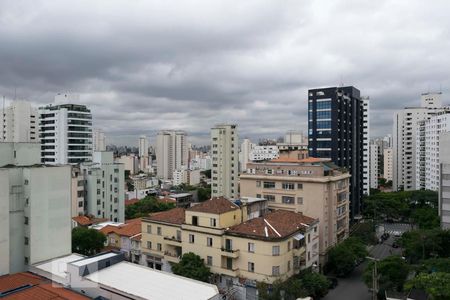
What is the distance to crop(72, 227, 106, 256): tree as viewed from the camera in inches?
1567

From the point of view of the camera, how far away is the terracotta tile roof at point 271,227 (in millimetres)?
30983

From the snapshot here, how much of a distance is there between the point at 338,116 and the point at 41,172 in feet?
159

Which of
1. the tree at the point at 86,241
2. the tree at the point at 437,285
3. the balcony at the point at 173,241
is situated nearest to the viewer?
the tree at the point at 437,285

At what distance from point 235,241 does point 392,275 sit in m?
14.1

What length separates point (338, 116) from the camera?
208 feet

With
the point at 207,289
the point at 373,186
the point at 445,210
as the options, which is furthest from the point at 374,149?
the point at 207,289

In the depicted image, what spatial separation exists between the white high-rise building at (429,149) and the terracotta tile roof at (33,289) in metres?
72.3

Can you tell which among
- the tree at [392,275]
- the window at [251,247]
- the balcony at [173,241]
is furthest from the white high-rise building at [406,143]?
the balcony at [173,241]

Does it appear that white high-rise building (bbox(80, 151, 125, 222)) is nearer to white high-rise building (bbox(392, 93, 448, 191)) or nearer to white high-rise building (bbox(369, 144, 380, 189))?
white high-rise building (bbox(392, 93, 448, 191))

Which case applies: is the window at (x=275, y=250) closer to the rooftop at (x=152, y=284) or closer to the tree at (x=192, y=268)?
the tree at (x=192, y=268)

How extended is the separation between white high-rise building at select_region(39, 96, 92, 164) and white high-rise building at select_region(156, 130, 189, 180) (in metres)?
90.8

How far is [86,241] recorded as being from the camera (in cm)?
3981

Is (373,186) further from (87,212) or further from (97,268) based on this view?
(97,268)

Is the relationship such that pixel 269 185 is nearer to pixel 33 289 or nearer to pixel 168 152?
pixel 33 289
